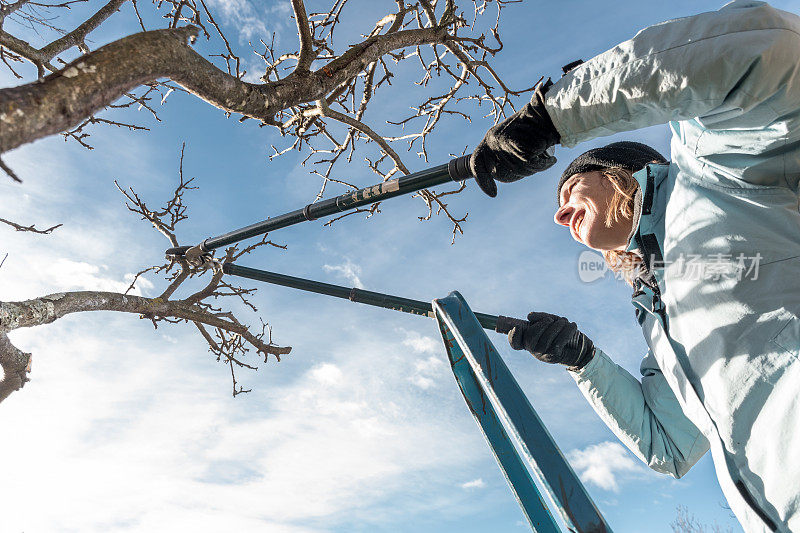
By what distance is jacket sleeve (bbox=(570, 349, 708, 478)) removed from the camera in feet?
8.85

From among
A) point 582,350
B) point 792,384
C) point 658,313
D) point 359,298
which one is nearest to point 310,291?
point 359,298

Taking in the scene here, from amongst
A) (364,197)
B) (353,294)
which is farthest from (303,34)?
(353,294)

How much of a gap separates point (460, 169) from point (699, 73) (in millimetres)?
987

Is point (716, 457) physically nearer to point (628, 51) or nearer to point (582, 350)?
point (582, 350)

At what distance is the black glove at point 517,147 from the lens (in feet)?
5.37

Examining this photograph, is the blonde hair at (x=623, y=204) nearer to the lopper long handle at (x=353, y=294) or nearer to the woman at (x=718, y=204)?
the woman at (x=718, y=204)

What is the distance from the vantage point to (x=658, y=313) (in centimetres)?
208

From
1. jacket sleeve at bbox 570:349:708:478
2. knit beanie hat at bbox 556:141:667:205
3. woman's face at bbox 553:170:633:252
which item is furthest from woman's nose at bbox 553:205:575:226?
jacket sleeve at bbox 570:349:708:478

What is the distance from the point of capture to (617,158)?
2367 millimetres

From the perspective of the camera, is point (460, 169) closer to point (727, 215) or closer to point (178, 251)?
point (727, 215)

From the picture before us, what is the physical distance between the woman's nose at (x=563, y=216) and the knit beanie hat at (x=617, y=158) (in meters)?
0.17

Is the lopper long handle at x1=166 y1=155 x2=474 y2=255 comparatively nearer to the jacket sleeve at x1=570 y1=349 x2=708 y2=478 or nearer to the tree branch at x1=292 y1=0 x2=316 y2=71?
the tree branch at x1=292 y1=0 x2=316 y2=71

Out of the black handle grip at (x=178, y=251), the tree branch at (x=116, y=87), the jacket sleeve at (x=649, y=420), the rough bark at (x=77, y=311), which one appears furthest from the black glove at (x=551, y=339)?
the rough bark at (x=77, y=311)

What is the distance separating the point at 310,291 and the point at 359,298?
0.46m
